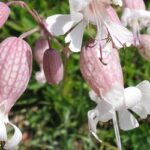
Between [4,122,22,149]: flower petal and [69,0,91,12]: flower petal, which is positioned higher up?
[69,0,91,12]: flower petal

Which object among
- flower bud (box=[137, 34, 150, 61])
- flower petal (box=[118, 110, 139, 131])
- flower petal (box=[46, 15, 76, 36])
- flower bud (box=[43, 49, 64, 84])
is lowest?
flower petal (box=[118, 110, 139, 131])

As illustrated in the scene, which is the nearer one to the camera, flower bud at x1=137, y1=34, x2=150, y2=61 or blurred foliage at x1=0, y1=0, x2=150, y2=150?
flower bud at x1=137, y1=34, x2=150, y2=61

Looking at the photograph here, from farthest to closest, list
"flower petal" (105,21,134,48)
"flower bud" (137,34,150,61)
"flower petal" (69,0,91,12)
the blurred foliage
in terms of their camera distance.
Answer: the blurred foliage < "flower bud" (137,34,150,61) < "flower petal" (105,21,134,48) < "flower petal" (69,0,91,12)

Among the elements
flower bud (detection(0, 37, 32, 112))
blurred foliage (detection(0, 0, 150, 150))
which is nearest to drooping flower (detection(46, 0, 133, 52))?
flower bud (detection(0, 37, 32, 112))

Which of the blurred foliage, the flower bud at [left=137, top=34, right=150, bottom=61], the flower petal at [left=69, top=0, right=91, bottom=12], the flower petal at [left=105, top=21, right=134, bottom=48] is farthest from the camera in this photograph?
the blurred foliage

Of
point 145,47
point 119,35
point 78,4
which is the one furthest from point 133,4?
point 78,4

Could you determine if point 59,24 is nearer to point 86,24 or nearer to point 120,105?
point 86,24

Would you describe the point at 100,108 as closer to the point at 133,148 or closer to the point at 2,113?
the point at 2,113

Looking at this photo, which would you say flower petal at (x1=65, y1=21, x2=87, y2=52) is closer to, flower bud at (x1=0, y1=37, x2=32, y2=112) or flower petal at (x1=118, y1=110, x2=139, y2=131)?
flower bud at (x1=0, y1=37, x2=32, y2=112)
